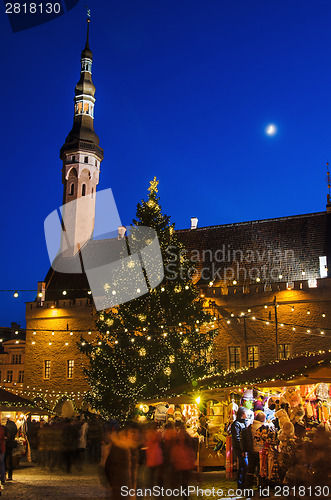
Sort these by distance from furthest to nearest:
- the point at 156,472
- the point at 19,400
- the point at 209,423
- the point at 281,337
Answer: the point at 281,337 → the point at 19,400 → the point at 209,423 → the point at 156,472

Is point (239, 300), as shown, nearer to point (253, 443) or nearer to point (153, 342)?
point (153, 342)

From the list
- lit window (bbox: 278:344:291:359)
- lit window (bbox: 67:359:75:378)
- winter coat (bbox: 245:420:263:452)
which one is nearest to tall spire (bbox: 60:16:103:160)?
lit window (bbox: 67:359:75:378)

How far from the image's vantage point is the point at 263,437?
10.8m

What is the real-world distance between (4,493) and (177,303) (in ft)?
39.4

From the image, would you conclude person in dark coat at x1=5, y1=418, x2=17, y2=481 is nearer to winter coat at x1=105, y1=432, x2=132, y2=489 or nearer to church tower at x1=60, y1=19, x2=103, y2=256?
winter coat at x1=105, y1=432, x2=132, y2=489

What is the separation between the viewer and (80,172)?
38875 millimetres

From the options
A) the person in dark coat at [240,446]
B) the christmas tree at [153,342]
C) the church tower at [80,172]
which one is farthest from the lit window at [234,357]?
the person in dark coat at [240,446]

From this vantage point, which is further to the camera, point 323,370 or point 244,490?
point 323,370

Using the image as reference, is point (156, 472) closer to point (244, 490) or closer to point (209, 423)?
point (244, 490)

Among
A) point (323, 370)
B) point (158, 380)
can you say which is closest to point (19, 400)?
point (158, 380)

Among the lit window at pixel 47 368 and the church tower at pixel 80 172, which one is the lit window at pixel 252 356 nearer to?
the lit window at pixel 47 368

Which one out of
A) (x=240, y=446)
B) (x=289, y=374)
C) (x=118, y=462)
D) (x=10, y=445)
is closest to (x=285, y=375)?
(x=289, y=374)

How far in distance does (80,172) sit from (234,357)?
18.1 metres

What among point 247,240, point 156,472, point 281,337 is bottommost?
point 156,472
